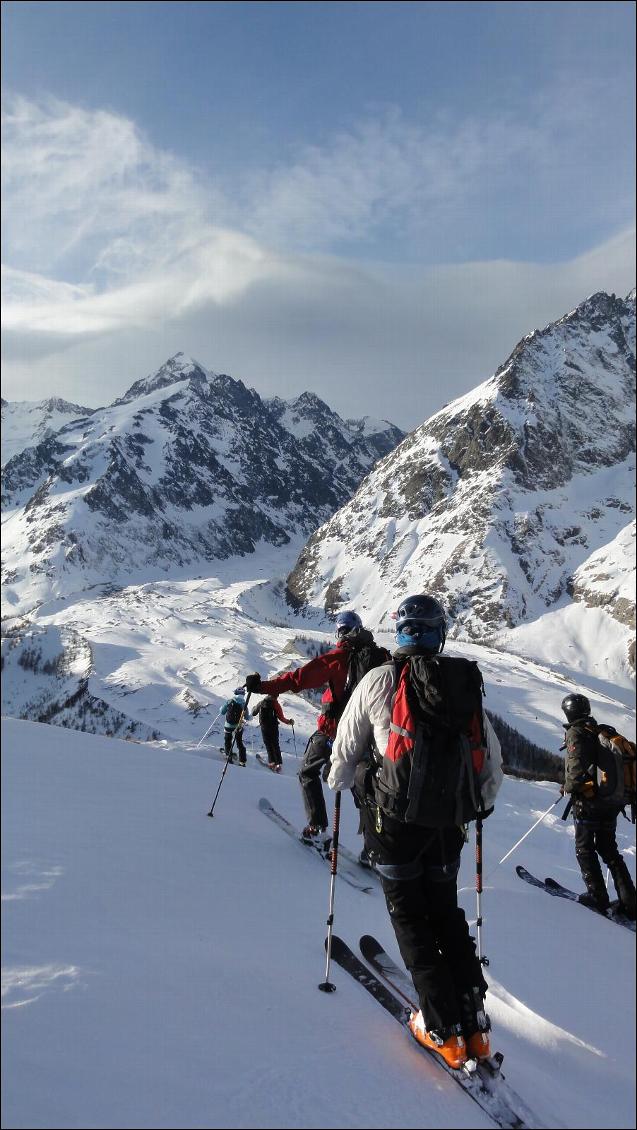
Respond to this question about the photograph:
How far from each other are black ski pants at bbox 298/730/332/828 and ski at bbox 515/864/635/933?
183 inches

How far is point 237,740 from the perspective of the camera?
1320 centimetres

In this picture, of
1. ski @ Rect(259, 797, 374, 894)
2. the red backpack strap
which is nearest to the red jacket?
ski @ Rect(259, 797, 374, 894)

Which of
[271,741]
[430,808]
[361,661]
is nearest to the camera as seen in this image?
[430,808]

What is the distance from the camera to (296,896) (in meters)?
6.63

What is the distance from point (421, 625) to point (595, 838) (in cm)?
725

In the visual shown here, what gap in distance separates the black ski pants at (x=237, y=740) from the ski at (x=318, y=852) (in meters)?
1.20

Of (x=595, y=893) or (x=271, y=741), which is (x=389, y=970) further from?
(x=271, y=741)

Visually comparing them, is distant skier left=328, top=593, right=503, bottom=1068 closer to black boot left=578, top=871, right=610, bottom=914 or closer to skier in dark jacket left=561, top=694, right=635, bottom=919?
skier in dark jacket left=561, top=694, right=635, bottom=919

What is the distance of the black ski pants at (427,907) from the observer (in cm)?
415

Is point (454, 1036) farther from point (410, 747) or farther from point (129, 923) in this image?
point (129, 923)

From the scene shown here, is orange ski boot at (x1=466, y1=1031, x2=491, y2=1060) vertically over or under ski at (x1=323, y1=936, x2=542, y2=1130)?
over

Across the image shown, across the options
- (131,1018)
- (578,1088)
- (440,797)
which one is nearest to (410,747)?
(440,797)

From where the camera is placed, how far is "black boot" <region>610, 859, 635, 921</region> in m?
9.66

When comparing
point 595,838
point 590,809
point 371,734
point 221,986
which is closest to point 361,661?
point 371,734
